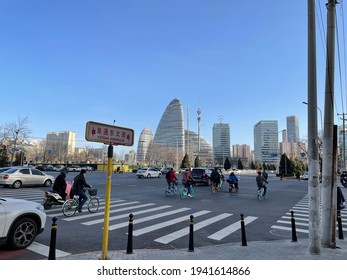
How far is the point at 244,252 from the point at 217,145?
115535 mm

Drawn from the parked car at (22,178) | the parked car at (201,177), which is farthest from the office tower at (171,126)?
the parked car at (22,178)

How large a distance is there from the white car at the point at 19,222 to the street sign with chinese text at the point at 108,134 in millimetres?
2803

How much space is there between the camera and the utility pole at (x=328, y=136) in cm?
661

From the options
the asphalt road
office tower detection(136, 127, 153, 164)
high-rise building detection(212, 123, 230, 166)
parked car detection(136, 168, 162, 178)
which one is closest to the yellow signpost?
the asphalt road

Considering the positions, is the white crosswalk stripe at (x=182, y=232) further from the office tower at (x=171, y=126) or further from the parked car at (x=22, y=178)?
the office tower at (x=171, y=126)

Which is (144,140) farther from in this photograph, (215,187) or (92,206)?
(92,206)

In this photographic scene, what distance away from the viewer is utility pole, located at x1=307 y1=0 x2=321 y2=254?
5.95 m

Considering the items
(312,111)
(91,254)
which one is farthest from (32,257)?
(312,111)

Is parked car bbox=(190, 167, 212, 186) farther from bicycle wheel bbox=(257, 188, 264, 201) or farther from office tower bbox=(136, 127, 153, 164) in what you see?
office tower bbox=(136, 127, 153, 164)

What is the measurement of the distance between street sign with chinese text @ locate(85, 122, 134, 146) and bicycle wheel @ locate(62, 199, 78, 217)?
5940 mm

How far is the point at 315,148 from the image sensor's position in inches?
245

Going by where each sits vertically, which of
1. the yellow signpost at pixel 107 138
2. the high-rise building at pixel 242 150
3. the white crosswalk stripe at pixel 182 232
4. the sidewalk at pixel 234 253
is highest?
the high-rise building at pixel 242 150
